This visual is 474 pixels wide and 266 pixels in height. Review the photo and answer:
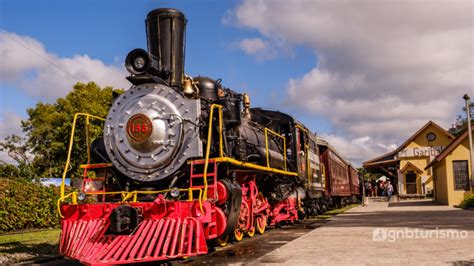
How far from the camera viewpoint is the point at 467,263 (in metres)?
7.23

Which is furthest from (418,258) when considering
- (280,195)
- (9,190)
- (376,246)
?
(9,190)

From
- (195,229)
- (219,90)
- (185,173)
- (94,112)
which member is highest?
(94,112)

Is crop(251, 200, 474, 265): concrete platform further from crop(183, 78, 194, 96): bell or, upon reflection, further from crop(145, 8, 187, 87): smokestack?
crop(145, 8, 187, 87): smokestack

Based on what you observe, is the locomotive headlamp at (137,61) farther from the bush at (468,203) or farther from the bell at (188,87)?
the bush at (468,203)

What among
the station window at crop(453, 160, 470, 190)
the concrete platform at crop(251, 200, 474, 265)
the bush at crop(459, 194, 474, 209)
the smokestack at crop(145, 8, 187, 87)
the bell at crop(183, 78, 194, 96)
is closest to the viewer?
the concrete platform at crop(251, 200, 474, 265)

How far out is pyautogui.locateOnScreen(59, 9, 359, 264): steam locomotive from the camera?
7.60 m

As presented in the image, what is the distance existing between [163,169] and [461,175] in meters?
25.4

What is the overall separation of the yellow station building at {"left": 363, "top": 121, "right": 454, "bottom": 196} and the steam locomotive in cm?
3964

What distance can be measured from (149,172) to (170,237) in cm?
202

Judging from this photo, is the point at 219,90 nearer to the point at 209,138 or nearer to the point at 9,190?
the point at 209,138

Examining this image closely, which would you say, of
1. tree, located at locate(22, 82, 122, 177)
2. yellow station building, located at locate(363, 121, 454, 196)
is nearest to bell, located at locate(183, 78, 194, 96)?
tree, located at locate(22, 82, 122, 177)

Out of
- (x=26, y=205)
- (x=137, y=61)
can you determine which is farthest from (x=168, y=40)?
(x=26, y=205)

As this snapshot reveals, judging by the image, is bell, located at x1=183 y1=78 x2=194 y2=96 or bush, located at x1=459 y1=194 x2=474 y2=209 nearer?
bell, located at x1=183 y1=78 x2=194 y2=96

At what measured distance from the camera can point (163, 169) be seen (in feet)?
29.8
